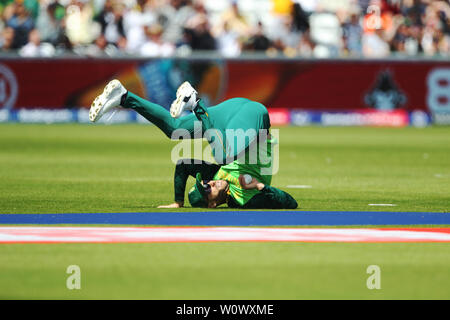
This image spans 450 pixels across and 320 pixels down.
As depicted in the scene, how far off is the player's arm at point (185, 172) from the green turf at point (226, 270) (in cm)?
281

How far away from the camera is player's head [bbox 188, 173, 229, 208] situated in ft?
38.1

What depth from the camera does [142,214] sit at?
11047 millimetres

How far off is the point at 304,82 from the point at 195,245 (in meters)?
18.5

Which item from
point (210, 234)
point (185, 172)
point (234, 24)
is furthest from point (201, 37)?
point (210, 234)

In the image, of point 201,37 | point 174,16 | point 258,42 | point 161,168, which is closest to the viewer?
point 161,168

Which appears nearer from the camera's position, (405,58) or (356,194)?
(356,194)

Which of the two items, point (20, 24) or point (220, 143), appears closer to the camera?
point (220, 143)

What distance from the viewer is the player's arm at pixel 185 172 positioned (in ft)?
38.4

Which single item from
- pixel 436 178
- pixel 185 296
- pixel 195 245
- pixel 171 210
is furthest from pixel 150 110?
pixel 436 178

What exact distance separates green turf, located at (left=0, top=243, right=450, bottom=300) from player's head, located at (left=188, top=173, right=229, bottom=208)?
2.65 m

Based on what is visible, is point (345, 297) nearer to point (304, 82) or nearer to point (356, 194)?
point (356, 194)

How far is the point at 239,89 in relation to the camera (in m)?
26.7

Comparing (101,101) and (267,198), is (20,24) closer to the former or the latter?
(101,101)

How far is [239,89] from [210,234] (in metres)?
17.3
